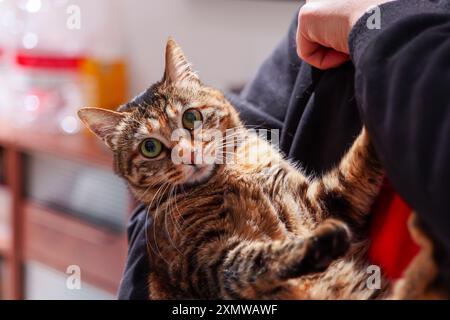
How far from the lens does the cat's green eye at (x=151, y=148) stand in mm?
682

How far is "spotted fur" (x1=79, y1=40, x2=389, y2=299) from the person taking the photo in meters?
0.55

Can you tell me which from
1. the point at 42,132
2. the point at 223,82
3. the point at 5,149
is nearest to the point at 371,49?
the point at 223,82

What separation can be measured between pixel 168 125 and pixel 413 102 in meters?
0.31

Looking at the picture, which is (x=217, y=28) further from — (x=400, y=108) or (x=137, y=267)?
(x=400, y=108)

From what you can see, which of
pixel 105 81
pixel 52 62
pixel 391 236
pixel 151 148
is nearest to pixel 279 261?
pixel 391 236

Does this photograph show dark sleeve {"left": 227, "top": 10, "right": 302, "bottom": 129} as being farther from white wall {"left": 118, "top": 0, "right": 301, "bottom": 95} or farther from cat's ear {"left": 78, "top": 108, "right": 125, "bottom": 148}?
white wall {"left": 118, "top": 0, "right": 301, "bottom": 95}

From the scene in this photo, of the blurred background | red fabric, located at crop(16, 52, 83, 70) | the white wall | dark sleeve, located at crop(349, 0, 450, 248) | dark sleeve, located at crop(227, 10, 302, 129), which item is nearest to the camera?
dark sleeve, located at crop(349, 0, 450, 248)

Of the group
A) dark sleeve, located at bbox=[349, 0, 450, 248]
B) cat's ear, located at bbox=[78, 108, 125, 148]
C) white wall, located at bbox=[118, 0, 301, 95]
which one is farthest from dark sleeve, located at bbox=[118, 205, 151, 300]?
white wall, located at bbox=[118, 0, 301, 95]

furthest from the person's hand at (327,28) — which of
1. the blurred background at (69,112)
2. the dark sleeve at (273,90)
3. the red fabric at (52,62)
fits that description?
the red fabric at (52,62)

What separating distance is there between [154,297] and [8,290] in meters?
1.87

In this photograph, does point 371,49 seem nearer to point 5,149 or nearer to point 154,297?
point 154,297

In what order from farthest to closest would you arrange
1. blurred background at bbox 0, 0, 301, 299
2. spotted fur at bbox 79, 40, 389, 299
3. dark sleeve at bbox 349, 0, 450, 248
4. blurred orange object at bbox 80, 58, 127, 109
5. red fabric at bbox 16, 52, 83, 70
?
red fabric at bbox 16, 52, 83, 70
blurred background at bbox 0, 0, 301, 299
blurred orange object at bbox 80, 58, 127, 109
spotted fur at bbox 79, 40, 389, 299
dark sleeve at bbox 349, 0, 450, 248

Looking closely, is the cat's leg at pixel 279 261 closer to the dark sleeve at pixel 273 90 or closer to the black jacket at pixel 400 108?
the black jacket at pixel 400 108

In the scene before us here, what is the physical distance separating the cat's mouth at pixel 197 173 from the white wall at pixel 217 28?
708 millimetres
